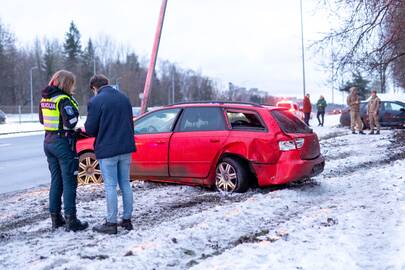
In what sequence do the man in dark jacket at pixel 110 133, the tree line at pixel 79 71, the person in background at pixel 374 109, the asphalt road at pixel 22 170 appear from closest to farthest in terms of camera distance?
the man in dark jacket at pixel 110 133
the asphalt road at pixel 22 170
the person in background at pixel 374 109
the tree line at pixel 79 71

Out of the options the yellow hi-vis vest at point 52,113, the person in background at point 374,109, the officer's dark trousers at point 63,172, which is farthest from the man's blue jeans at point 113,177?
the person in background at point 374,109

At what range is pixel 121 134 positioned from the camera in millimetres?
5535

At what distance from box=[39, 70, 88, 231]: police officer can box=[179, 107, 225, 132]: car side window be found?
A: 2778 mm

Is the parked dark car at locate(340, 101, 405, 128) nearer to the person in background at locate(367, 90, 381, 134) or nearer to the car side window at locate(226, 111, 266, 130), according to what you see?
the person in background at locate(367, 90, 381, 134)

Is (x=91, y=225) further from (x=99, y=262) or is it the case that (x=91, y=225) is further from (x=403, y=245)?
(x=403, y=245)

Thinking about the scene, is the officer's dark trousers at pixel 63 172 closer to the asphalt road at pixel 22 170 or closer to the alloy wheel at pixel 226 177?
the alloy wheel at pixel 226 177

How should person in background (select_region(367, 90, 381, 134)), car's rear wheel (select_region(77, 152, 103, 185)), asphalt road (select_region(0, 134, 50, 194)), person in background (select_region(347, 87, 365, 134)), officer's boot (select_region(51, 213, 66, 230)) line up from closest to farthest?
officer's boot (select_region(51, 213, 66, 230))
car's rear wheel (select_region(77, 152, 103, 185))
asphalt road (select_region(0, 134, 50, 194))
person in background (select_region(367, 90, 381, 134))
person in background (select_region(347, 87, 365, 134))

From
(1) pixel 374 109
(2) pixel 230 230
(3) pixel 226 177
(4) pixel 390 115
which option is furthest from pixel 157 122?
(4) pixel 390 115

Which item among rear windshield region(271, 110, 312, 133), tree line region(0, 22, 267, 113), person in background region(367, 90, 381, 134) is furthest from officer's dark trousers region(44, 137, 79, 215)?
tree line region(0, 22, 267, 113)

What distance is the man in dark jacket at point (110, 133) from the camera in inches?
216

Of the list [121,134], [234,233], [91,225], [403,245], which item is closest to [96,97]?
[121,134]

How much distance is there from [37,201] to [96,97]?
2919mm

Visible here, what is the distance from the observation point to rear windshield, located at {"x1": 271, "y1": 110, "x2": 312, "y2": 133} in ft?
25.7

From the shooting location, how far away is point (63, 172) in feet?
18.7
